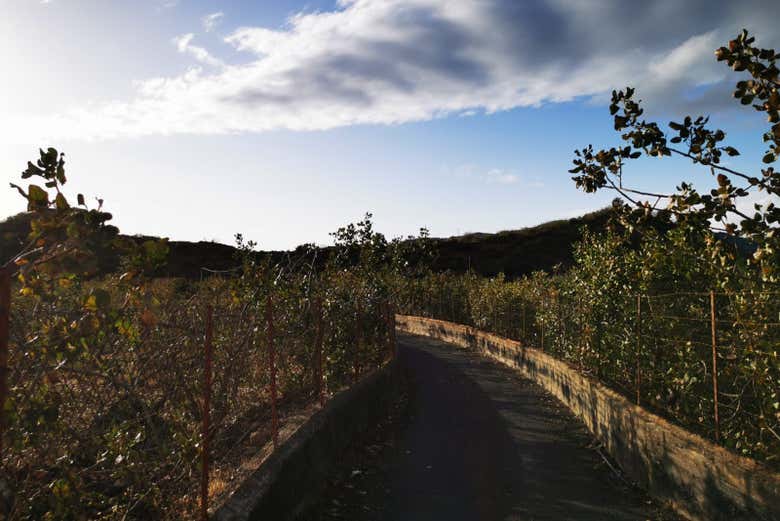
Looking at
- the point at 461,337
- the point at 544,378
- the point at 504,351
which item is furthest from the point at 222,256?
the point at 544,378

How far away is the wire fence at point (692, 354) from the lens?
20.1 ft

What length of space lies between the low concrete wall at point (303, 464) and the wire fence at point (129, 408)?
0.28 meters

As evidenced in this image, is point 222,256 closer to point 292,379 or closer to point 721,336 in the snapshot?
point 292,379

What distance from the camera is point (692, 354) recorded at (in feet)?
25.0

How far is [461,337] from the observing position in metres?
26.4

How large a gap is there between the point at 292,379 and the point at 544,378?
749 cm

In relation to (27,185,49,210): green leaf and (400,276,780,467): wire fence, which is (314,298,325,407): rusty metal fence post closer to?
(400,276,780,467): wire fence

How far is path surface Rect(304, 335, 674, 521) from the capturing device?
21.6 ft

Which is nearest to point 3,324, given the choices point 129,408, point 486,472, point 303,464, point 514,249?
point 129,408

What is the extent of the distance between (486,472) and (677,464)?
7.77 ft

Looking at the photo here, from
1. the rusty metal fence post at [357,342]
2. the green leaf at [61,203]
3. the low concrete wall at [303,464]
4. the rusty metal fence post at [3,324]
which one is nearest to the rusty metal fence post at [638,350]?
the low concrete wall at [303,464]

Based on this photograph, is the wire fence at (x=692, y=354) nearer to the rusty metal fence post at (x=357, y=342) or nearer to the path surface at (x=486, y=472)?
the path surface at (x=486, y=472)

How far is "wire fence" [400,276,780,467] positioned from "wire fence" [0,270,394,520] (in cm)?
463

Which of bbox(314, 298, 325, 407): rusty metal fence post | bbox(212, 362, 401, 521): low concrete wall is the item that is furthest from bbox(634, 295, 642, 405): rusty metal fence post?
bbox(314, 298, 325, 407): rusty metal fence post
